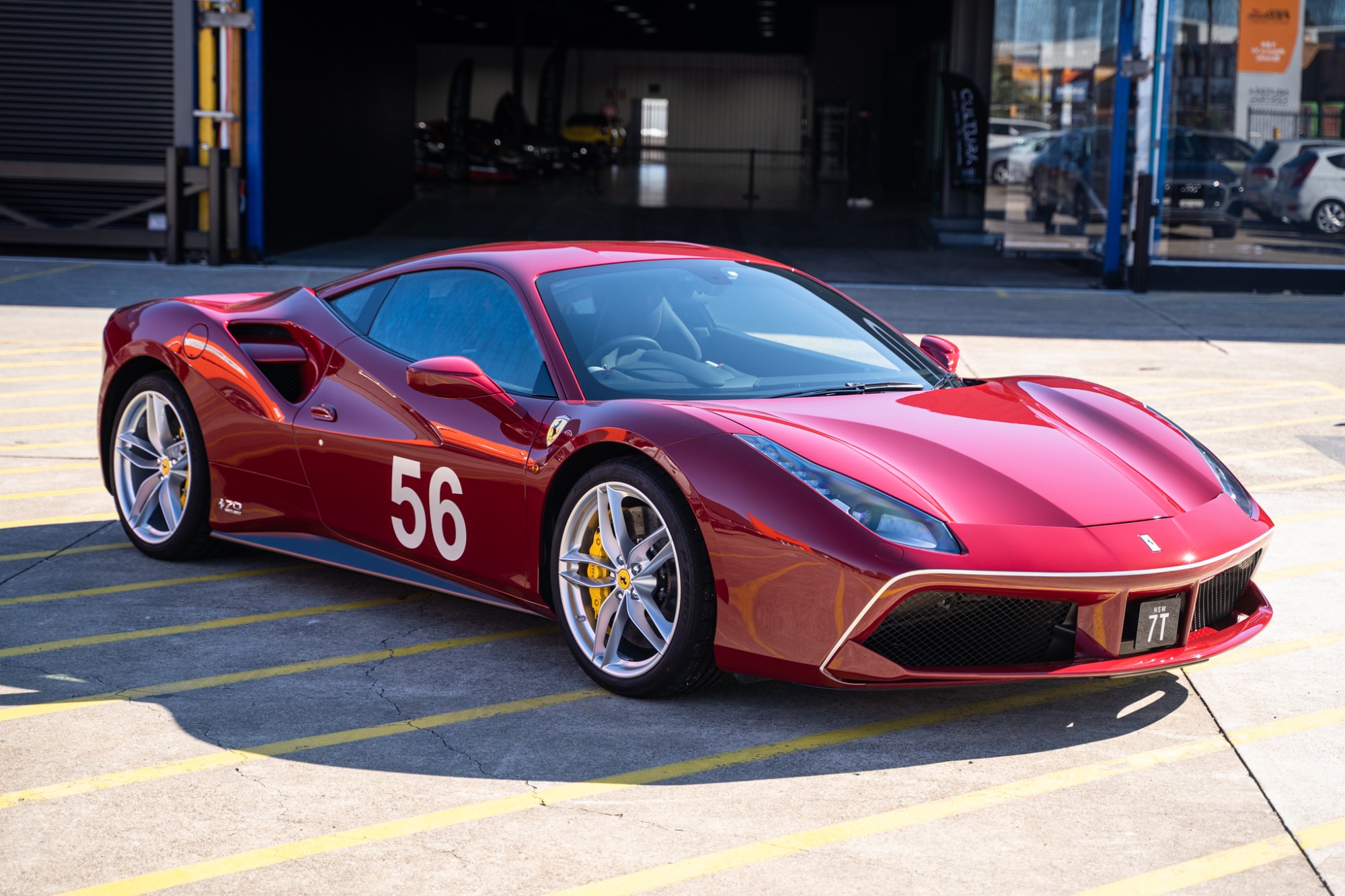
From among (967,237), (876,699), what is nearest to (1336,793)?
(876,699)

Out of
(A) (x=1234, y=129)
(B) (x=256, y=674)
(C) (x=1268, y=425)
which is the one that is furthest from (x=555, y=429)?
(A) (x=1234, y=129)

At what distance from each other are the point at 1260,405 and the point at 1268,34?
8.52 m

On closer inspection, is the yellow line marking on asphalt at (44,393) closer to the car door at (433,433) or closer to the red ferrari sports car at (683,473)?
the red ferrari sports car at (683,473)

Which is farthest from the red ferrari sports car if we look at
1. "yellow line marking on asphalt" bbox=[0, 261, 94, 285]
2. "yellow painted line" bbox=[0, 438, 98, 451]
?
"yellow line marking on asphalt" bbox=[0, 261, 94, 285]

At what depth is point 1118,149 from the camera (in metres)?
16.5

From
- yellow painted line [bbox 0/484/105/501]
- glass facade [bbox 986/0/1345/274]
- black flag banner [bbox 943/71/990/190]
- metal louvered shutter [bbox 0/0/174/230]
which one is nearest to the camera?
yellow painted line [bbox 0/484/105/501]

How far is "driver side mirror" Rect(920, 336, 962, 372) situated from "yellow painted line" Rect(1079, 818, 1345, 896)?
2.16 m

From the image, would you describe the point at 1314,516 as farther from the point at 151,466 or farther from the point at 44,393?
the point at 44,393

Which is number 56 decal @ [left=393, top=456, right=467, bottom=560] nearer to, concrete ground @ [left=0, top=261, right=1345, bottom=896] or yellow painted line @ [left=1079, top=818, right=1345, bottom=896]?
concrete ground @ [left=0, top=261, right=1345, bottom=896]

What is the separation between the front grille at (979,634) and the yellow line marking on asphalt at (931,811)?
0.30 metres

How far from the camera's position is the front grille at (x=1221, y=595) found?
13.1 ft

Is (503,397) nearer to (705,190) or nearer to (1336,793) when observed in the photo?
(1336,793)

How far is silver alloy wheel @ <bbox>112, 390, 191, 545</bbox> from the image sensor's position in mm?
5641

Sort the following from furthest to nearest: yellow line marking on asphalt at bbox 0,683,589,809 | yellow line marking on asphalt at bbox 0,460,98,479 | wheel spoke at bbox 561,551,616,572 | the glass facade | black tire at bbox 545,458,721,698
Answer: the glass facade
yellow line marking on asphalt at bbox 0,460,98,479
wheel spoke at bbox 561,551,616,572
black tire at bbox 545,458,721,698
yellow line marking on asphalt at bbox 0,683,589,809
